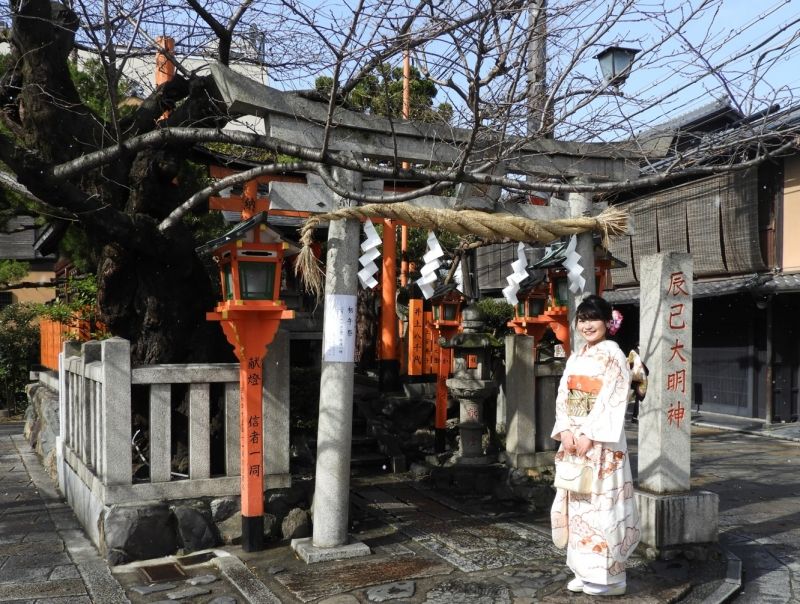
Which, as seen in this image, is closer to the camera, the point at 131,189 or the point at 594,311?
the point at 594,311

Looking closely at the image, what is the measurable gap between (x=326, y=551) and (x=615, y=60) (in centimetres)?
533

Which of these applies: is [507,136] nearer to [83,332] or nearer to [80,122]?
[80,122]

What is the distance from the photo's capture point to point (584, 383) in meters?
5.62

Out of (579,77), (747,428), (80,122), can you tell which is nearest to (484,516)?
(579,77)

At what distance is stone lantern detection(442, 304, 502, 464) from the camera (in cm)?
1022

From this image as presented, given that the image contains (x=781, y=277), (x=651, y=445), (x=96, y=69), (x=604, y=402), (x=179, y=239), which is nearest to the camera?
(x=604, y=402)

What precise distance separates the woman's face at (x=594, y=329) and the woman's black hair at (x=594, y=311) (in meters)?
0.02

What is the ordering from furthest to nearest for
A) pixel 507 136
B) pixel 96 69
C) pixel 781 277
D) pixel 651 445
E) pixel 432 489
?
pixel 781 277, pixel 96 69, pixel 432 489, pixel 507 136, pixel 651 445

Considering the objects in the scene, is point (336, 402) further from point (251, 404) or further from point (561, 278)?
point (561, 278)

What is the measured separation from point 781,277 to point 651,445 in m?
10.5

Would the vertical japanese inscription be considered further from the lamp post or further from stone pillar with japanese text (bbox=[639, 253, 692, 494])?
the lamp post

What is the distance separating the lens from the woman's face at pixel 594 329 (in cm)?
566

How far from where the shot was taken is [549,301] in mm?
10438

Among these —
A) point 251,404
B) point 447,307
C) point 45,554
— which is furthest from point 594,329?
point 447,307
